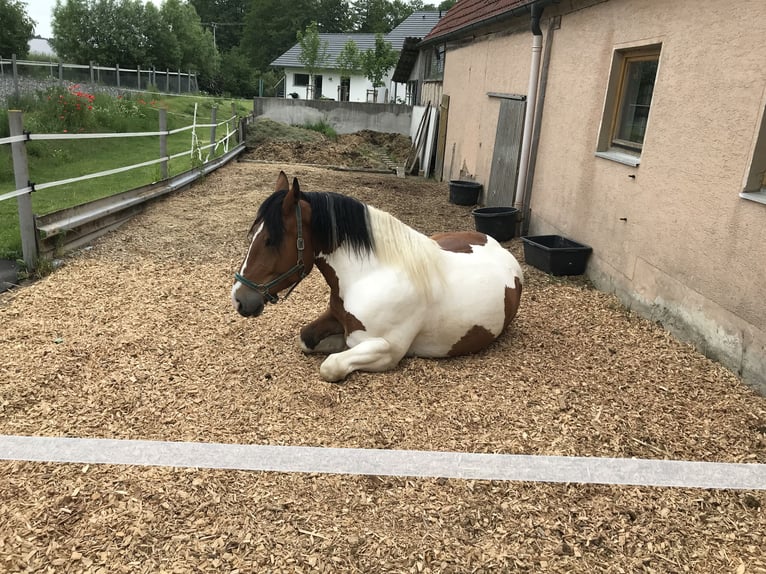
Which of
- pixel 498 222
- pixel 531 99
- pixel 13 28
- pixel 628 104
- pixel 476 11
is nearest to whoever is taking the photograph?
pixel 628 104

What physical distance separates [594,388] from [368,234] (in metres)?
1.72

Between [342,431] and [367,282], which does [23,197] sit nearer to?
[367,282]

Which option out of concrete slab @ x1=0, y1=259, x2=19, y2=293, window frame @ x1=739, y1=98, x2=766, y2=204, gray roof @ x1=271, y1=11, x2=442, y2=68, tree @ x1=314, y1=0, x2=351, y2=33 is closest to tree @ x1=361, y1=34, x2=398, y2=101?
gray roof @ x1=271, y1=11, x2=442, y2=68

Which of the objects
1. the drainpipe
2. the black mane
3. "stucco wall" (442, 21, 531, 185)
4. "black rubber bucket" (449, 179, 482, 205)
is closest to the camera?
the black mane

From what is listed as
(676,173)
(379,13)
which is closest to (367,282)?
(676,173)

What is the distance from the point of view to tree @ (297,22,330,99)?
40.3 m

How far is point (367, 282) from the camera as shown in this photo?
3.23 meters

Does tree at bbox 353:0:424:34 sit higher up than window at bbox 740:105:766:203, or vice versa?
tree at bbox 353:0:424:34

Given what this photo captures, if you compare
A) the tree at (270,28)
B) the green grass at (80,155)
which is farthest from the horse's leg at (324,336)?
the tree at (270,28)

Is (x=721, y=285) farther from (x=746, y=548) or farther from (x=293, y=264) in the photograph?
(x=293, y=264)

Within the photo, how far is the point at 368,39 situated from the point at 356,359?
48026mm

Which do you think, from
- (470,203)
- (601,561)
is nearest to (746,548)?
(601,561)

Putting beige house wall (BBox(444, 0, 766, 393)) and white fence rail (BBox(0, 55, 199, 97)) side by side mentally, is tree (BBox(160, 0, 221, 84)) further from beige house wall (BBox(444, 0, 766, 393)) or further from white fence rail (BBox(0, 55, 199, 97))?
beige house wall (BBox(444, 0, 766, 393))

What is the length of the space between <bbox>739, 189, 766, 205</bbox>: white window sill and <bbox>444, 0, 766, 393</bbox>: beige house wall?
0.13 ft
